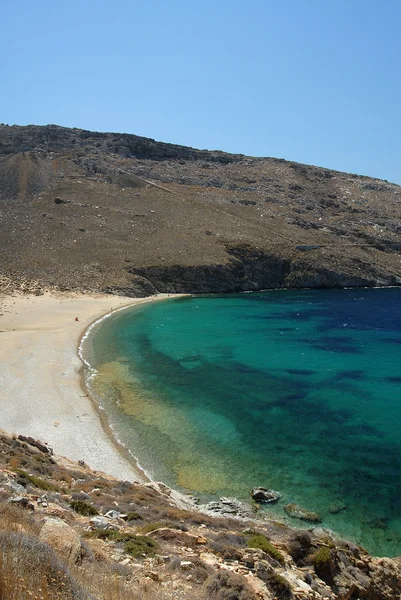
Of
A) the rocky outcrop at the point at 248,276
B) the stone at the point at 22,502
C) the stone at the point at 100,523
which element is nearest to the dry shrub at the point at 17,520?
the stone at the point at 22,502

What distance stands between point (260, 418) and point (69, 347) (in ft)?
55.7

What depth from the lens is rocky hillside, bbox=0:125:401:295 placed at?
6316 centimetres

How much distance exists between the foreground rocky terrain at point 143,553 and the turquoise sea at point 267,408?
3.75 m

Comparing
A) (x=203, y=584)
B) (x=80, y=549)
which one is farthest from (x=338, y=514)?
(x=80, y=549)

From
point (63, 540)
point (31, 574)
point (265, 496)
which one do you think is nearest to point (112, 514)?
point (63, 540)

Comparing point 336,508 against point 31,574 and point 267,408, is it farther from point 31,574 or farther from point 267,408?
point 31,574

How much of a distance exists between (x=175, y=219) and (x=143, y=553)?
7217cm

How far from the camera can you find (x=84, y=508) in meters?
10.2

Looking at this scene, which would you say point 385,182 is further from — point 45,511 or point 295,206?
point 45,511

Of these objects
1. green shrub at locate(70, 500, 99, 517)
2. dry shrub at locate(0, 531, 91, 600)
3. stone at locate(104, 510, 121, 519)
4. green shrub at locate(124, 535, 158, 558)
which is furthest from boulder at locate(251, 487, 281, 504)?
dry shrub at locate(0, 531, 91, 600)

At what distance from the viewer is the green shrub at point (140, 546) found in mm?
7945

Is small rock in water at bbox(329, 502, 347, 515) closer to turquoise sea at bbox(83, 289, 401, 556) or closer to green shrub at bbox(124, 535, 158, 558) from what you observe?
turquoise sea at bbox(83, 289, 401, 556)

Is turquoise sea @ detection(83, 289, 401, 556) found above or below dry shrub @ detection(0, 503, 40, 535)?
→ below

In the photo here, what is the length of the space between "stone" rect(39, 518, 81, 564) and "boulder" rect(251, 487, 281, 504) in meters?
9.63
